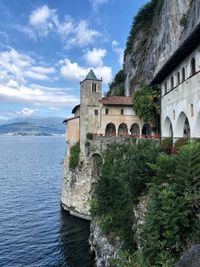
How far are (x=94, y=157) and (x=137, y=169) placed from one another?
1924cm

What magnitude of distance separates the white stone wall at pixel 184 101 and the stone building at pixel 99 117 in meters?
8.27

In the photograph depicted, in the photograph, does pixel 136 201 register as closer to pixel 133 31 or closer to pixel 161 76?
pixel 161 76

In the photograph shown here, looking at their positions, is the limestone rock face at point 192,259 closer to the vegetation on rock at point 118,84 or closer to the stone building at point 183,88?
the stone building at point 183,88

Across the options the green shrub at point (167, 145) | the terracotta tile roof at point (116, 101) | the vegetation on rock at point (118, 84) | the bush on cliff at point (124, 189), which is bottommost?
the bush on cliff at point (124, 189)

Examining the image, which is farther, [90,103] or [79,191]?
[90,103]

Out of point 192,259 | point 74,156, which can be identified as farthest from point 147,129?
point 192,259

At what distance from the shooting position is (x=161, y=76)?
35438 millimetres

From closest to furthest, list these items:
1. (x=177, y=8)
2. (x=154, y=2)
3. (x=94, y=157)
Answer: (x=94, y=157)
(x=177, y=8)
(x=154, y=2)

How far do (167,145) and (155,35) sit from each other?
32.7 metres

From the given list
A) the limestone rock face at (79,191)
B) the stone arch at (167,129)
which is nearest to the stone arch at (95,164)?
the limestone rock face at (79,191)

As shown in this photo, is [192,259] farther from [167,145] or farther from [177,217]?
[167,145]

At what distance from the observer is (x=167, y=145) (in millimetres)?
24375

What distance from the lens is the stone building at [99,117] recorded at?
4307 centimetres

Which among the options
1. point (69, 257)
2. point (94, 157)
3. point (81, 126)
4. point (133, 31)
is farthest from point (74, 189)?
point (133, 31)
